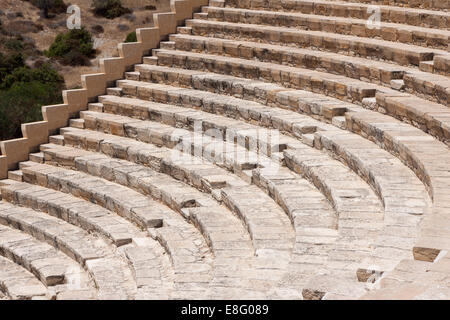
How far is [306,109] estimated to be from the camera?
1209 cm

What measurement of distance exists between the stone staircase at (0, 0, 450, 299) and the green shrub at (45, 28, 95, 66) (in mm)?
20079

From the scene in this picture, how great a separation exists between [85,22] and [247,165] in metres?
31.7

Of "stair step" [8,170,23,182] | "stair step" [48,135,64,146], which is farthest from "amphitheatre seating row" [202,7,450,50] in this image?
"stair step" [8,170,23,182]

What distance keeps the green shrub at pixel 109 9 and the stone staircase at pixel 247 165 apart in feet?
84.5

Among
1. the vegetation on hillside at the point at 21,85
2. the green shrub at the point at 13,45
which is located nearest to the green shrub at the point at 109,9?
the vegetation on hillside at the point at 21,85

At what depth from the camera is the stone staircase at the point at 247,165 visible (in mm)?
7473

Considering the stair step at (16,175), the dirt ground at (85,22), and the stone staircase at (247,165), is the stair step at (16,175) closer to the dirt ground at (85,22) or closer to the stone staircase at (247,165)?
the stone staircase at (247,165)

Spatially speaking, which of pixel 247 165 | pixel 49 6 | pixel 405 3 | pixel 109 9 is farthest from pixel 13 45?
pixel 247 165

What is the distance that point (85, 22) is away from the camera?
135ft

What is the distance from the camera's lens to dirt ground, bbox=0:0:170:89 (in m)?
39.0

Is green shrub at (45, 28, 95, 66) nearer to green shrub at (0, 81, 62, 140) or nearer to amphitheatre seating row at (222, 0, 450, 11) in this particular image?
green shrub at (0, 81, 62, 140)
